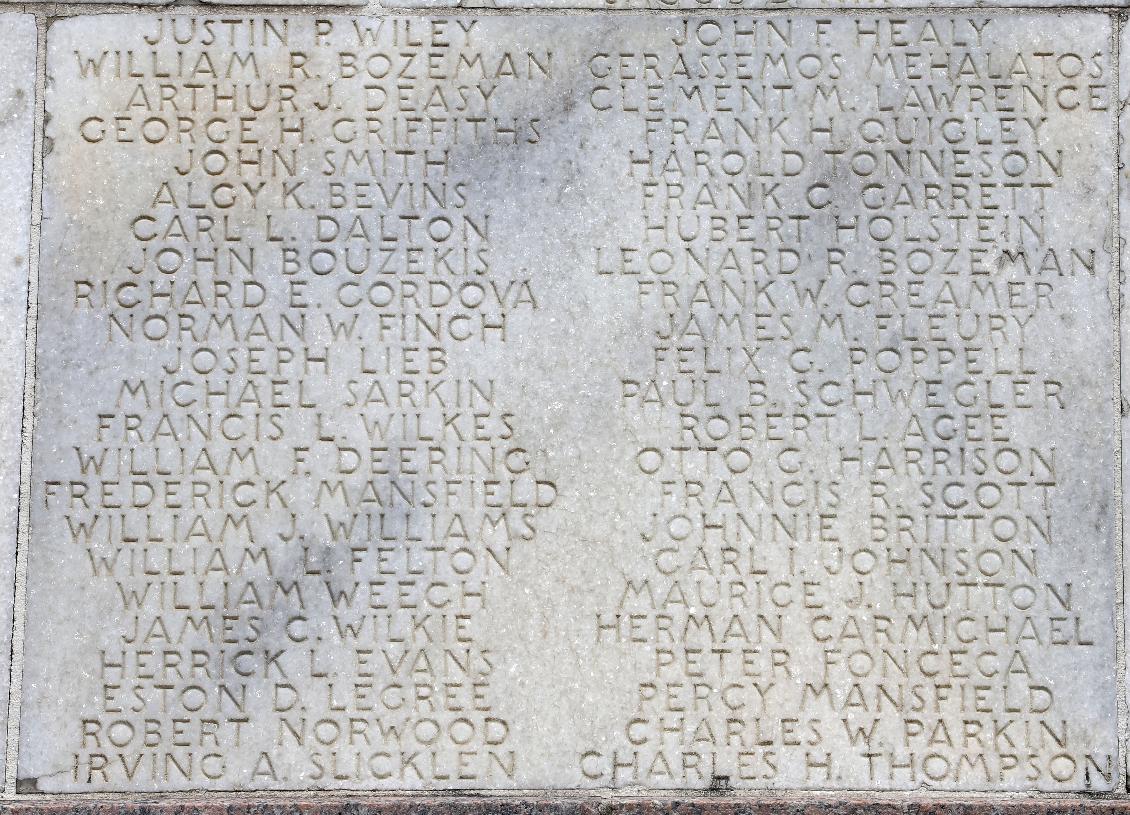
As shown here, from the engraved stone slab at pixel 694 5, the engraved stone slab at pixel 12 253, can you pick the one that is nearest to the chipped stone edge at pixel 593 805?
the engraved stone slab at pixel 12 253

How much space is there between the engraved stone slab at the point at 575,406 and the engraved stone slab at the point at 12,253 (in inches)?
3.0

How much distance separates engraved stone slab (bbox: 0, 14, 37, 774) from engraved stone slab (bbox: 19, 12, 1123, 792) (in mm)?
77

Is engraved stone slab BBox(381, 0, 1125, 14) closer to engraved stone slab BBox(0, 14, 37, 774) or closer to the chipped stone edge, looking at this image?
engraved stone slab BBox(0, 14, 37, 774)

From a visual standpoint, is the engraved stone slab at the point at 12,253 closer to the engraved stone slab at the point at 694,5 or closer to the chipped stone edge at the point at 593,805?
the chipped stone edge at the point at 593,805

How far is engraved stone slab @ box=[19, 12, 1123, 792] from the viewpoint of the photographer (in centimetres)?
319

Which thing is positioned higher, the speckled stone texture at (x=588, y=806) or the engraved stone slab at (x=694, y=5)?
the engraved stone slab at (x=694, y=5)

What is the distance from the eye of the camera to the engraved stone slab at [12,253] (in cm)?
322

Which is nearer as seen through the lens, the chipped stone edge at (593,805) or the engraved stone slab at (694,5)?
the chipped stone edge at (593,805)

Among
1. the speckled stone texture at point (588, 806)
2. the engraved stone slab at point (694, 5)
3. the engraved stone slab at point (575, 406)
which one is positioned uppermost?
the engraved stone slab at point (694, 5)

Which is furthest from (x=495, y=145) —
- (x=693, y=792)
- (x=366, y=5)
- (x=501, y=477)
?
(x=693, y=792)

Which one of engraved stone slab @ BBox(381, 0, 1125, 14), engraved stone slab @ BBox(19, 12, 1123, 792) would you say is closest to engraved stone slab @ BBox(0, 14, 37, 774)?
engraved stone slab @ BBox(19, 12, 1123, 792)

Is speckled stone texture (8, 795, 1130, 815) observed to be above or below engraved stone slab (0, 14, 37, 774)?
below

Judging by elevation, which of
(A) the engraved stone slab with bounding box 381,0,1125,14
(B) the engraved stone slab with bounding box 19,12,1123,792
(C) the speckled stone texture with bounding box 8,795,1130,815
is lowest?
(C) the speckled stone texture with bounding box 8,795,1130,815

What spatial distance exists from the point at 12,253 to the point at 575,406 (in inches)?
66.5
